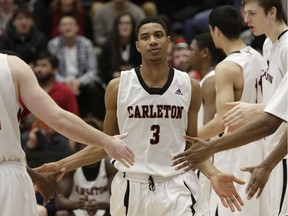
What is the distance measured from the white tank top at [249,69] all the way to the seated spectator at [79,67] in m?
4.52

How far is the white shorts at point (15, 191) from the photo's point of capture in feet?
19.4

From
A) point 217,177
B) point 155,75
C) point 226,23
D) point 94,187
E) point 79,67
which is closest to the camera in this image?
point 217,177

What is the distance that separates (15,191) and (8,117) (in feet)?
1.69

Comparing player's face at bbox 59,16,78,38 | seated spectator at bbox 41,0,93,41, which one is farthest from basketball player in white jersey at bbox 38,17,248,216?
seated spectator at bbox 41,0,93,41

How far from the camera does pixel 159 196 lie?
675 centimetres

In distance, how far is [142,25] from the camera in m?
7.19

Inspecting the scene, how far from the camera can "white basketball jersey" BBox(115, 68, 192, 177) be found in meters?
6.84

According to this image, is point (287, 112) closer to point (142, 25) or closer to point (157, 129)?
point (157, 129)

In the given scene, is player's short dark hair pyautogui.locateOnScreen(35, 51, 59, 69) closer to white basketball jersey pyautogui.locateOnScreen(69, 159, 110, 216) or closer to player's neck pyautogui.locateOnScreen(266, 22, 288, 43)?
white basketball jersey pyautogui.locateOnScreen(69, 159, 110, 216)

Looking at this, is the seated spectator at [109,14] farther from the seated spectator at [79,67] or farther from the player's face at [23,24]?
the player's face at [23,24]

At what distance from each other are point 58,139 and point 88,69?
2479 mm

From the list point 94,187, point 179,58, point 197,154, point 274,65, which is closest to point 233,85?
point 274,65

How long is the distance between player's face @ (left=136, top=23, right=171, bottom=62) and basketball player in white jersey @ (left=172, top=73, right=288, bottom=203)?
1.20 m

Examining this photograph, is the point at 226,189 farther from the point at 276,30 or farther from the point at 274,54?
the point at 276,30
